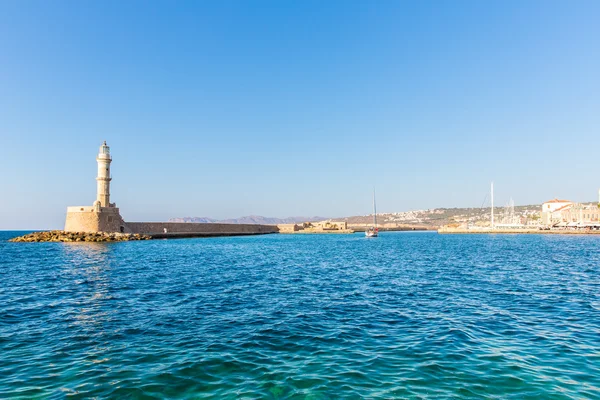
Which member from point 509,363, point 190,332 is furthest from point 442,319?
point 190,332

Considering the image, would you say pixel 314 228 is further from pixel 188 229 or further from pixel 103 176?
pixel 103 176

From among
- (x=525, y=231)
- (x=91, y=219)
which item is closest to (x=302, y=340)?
(x=91, y=219)

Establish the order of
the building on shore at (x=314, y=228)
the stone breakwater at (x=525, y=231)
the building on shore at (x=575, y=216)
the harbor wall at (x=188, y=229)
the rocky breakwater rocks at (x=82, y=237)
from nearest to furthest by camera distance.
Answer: the rocky breakwater rocks at (x=82, y=237)
the harbor wall at (x=188, y=229)
the stone breakwater at (x=525, y=231)
the building on shore at (x=575, y=216)
the building on shore at (x=314, y=228)

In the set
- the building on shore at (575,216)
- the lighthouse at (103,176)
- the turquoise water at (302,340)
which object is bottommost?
the turquoise water at (302,340)

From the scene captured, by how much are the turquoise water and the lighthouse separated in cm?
4704

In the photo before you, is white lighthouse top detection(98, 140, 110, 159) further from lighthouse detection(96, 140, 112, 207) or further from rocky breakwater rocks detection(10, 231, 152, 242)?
rocky breakwater rocks detection(10, 231, 152, 242)

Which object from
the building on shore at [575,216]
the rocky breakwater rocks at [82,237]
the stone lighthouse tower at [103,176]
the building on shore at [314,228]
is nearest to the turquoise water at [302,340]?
the rocky breakwater rocks at [82,237]

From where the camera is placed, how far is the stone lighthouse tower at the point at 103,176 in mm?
60969

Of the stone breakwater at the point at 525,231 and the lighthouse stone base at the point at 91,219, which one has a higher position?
the lighthouse stone base at the point at 91,219

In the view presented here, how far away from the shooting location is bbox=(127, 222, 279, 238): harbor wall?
74375mm

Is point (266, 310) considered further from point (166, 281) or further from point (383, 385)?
point (166, 281)

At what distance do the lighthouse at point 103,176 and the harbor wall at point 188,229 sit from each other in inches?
352

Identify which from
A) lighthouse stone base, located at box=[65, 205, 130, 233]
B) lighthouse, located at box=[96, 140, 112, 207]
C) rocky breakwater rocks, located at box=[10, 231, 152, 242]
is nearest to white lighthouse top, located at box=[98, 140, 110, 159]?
lighthouse, located at box=[96, 140, 112, 207]

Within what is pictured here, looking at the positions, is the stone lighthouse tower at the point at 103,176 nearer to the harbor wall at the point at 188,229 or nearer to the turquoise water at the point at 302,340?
the harbor wall at the point at 188,229
